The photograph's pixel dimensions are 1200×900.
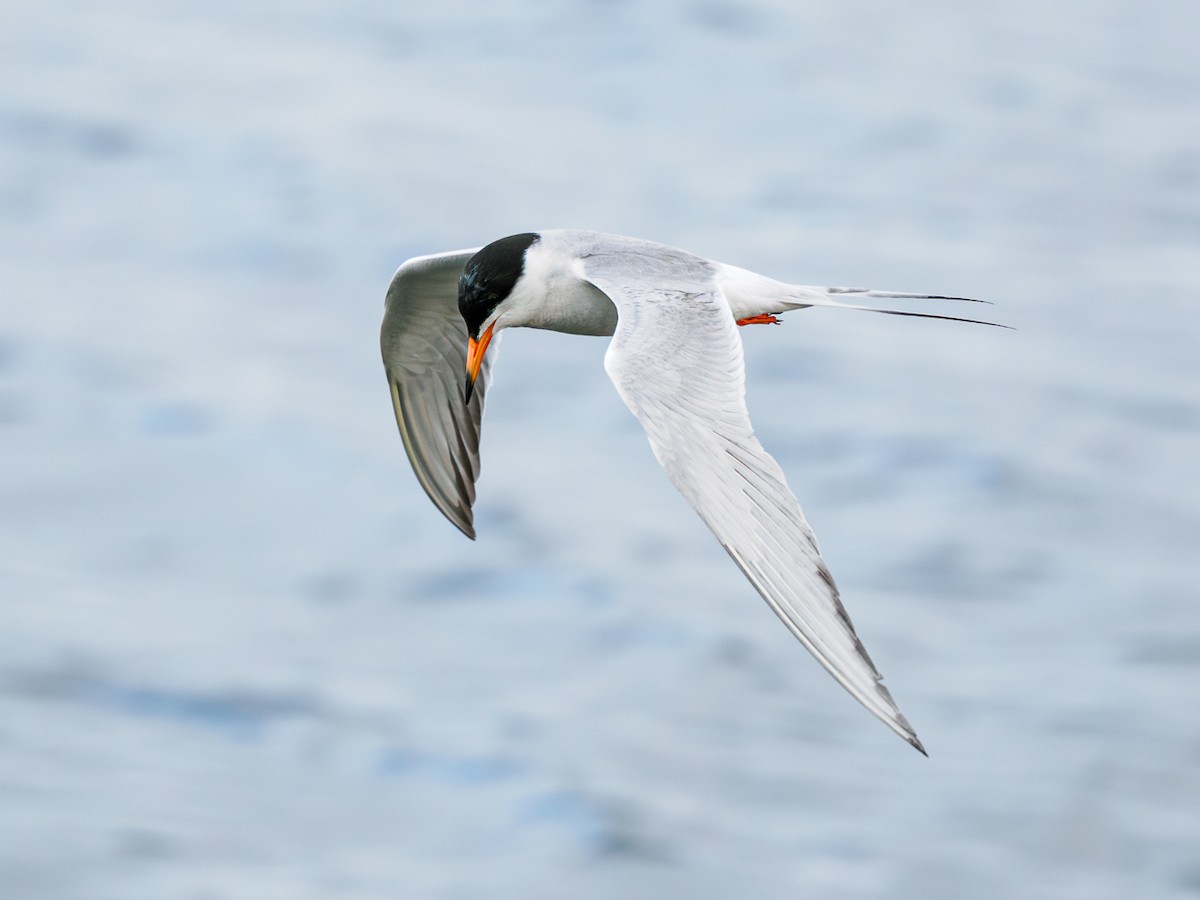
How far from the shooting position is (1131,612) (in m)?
19.1

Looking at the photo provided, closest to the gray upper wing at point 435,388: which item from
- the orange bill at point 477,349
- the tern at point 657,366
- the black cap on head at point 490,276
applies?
the tern at point 657,366

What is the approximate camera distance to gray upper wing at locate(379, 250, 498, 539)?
9.48 m

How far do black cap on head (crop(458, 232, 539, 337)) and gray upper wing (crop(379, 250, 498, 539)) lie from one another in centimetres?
106

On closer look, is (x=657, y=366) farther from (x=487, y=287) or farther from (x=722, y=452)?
(x=487, y=287)

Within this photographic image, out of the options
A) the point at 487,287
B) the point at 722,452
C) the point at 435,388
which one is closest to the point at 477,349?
the point at 487,287

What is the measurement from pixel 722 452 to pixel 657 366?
1.64ft

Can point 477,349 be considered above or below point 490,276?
below

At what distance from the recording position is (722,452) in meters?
6.98

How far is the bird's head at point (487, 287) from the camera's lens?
8.16 m

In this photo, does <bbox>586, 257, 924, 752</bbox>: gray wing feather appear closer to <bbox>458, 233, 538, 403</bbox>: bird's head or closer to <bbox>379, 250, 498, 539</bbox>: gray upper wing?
<bbox>458, 233, 538, 403</bbox>: bird's head

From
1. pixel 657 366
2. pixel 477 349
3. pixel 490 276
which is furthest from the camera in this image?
pixel 477 349

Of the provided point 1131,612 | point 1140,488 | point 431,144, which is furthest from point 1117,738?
point 431,144

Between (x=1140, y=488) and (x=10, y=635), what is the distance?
1092cm

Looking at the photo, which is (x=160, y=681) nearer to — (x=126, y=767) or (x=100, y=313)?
(x=126, y=767)
